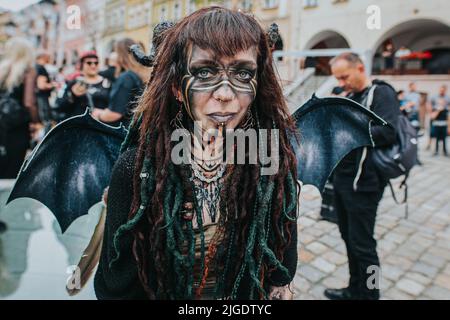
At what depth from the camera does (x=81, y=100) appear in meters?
3.52

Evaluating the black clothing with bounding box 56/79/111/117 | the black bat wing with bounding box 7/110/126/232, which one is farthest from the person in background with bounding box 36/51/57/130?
the black bat wing with bounding box 7/110/126/232

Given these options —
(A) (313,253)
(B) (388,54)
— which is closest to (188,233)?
(A) (313,253)

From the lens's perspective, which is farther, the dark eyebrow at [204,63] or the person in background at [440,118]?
the person in background at [440,118]

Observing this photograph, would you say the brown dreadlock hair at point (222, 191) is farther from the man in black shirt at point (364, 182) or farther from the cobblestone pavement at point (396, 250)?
the cobblestone pavement at point (396, 250)

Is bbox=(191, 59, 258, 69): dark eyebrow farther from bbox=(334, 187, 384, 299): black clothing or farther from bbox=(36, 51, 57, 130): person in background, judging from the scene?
bbox=(36, 51, 57, 130): person in background

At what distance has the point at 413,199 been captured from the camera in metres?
4.98

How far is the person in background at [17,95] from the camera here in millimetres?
3297

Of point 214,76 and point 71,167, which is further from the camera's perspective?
point 71,167

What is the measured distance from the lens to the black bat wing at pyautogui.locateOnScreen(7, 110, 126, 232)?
4.45ft

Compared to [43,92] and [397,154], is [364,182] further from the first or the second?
[43,92]

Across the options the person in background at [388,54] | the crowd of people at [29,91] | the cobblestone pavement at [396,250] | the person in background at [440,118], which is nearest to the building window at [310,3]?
the person in background at [388,54]

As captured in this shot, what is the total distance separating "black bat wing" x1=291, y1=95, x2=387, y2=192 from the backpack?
0.77 metres

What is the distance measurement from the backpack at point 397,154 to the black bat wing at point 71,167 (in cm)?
180

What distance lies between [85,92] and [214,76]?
9.33ft
